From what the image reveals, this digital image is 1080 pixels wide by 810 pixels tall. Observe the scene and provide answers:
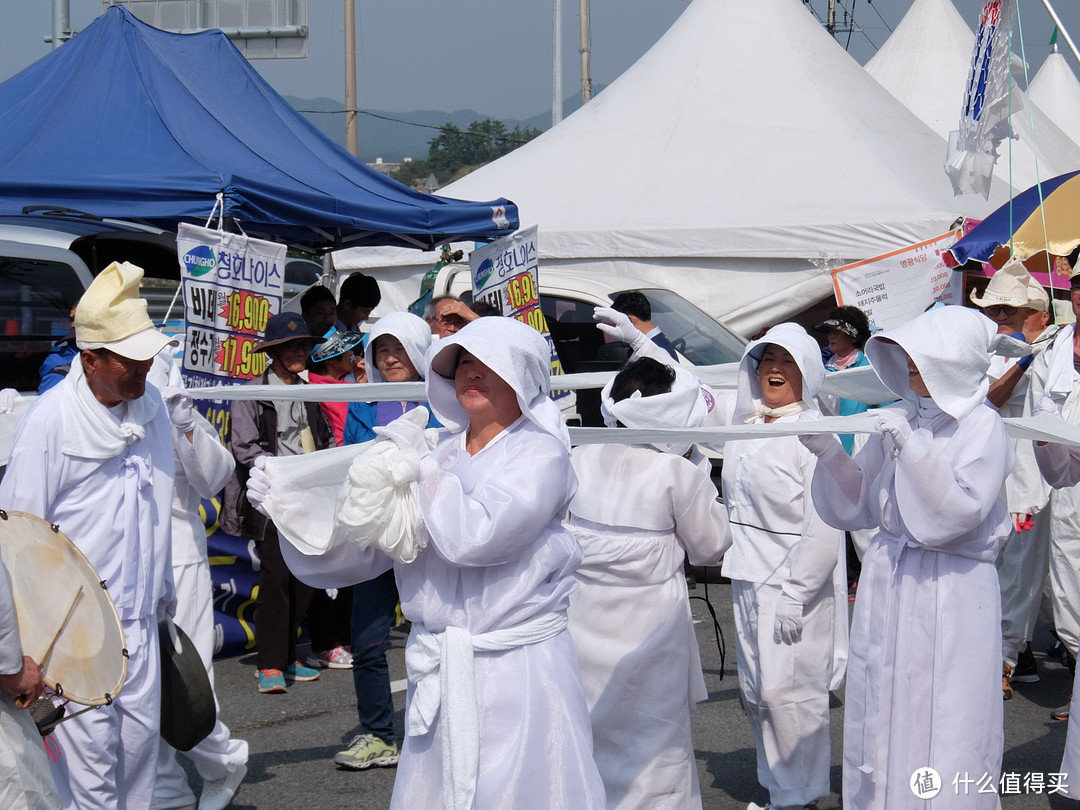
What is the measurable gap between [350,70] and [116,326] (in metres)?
21.7

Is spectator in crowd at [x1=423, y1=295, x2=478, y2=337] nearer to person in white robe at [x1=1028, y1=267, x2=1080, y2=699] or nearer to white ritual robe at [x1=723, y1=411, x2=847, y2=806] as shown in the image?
white ritual robe at [x1=723, y1=411, x2=847, y2=806]

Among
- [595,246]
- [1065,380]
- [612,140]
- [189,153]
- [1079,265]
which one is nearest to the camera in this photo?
[1065,380]

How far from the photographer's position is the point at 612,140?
581 inches

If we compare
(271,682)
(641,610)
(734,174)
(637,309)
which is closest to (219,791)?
(271,682)

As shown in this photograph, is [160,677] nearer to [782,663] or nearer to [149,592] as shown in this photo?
[149,592]

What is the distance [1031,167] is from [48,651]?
65.8 feet

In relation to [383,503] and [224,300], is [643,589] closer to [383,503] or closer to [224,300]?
[383,503]

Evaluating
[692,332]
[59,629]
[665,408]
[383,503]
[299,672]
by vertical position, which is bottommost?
[299,672]

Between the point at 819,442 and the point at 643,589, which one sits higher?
the point at 819,442

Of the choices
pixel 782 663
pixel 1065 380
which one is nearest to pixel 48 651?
pixel 782 663

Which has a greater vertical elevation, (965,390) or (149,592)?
(965,390)

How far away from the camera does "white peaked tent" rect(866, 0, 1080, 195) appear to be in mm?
22141

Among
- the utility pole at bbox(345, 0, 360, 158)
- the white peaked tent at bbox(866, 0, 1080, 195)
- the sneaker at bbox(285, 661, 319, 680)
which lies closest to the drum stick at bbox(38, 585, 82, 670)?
the sneaker at bbox(285, 661, 319, 680)

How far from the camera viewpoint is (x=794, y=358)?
14.5 feet
